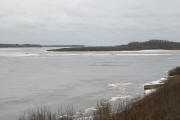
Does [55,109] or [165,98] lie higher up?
[165,98]

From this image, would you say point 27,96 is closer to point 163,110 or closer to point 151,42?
point 163,110

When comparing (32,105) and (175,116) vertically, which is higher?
(175,116)

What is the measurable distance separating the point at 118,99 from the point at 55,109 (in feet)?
8.46

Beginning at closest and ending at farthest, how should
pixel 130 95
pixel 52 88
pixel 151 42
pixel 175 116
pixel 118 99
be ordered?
pixel 175 116, pixel 118 99, pixel 130 95, pixel 52 88, pixel 151 42

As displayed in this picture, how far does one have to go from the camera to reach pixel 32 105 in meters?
9.40

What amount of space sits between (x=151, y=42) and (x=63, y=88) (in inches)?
3843

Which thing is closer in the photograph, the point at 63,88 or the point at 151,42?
the point at 63,88

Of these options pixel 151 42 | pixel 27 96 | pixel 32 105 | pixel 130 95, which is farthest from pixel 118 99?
pixel 151 42

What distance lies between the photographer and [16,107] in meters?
9.12

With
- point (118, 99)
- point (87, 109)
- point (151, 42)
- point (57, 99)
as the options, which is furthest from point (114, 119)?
point (151, 42)

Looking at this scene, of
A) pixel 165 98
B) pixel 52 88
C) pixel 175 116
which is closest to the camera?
pixel 175 116

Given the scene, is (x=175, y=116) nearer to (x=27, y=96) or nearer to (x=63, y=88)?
(x=27, y=96)

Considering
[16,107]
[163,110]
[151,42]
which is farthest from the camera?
[151,42]

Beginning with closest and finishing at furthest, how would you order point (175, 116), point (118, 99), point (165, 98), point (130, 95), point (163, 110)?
point (175, 116) → point (163, 110) → point (165, 98) → point (118, 99) → point (130, 95)
